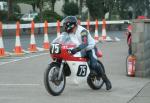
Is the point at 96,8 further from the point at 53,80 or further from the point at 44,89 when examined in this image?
the point at 53,80

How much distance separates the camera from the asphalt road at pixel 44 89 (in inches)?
420

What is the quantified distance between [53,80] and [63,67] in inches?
14.3

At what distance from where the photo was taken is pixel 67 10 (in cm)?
6219

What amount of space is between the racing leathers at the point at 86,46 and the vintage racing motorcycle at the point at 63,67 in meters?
0.11

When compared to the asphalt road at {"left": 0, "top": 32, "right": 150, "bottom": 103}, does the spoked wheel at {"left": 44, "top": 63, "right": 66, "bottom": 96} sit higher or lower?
higher

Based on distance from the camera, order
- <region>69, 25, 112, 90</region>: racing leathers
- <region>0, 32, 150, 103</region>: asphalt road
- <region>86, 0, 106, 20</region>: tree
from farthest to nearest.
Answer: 1. <region>86, 0, 106, 20</region>: tree
2. <region>69, 25, 112, 90</region>: racing leathers
3. <region>0, 32, 150, 103</region>: asphalt road

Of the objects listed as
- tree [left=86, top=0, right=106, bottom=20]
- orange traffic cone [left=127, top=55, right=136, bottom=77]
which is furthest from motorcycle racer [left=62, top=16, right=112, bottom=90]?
tree [left=86, top=0, right=106, bottom=20]

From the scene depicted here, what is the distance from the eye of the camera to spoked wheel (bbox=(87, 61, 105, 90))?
1172 centimetres

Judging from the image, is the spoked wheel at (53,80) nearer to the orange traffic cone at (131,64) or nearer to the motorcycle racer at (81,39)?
the motorcycle racer at (81,39)

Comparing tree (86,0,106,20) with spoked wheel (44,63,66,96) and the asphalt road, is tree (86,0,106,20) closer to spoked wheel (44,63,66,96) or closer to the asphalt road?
the asphalt road

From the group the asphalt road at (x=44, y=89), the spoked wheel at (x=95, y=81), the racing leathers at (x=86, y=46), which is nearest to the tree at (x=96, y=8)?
the asphalt road at (x=44, y=89)

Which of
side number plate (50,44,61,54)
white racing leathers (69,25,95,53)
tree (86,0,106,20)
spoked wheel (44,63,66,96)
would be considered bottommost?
tree (86,0,106,20)

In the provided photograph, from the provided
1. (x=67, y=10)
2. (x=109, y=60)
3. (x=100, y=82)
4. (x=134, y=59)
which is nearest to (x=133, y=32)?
(x=134, y=59)

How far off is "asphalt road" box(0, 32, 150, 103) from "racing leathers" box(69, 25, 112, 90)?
19.9 inches
